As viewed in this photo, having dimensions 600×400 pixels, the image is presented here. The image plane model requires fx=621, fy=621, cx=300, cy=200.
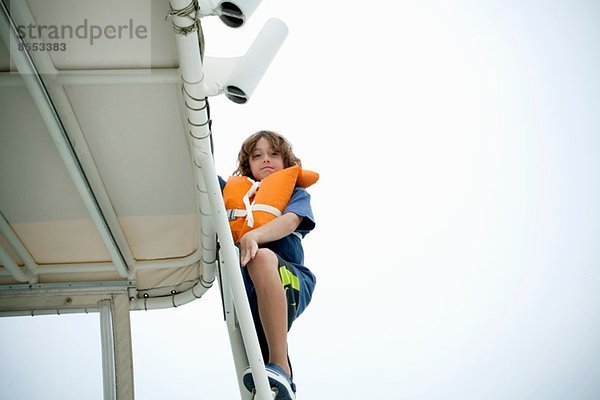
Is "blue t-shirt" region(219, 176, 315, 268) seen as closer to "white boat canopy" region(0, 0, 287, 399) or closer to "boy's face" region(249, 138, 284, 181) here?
"white boat canopy" region(0, 0, 287, 399)

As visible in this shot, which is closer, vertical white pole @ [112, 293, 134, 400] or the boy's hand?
the boy's hand

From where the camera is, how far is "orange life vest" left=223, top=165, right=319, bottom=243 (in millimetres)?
2562

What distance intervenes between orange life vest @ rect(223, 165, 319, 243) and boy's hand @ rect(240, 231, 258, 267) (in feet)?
1.00

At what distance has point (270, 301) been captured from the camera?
7.06 ft

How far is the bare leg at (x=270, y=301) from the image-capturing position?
6.97 feet

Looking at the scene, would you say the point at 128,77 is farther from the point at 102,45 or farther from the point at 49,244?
the point at 49,244

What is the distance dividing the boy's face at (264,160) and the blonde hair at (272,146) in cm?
2

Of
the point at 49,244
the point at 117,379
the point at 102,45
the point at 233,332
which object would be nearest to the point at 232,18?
the point at 102,45

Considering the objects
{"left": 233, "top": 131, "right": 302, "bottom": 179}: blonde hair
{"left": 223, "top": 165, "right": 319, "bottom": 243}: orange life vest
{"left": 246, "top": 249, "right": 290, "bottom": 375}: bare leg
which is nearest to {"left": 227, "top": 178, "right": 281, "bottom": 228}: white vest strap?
{"left": 223, "top": 165, "right": 319, "bottom": 243}: orange life vest

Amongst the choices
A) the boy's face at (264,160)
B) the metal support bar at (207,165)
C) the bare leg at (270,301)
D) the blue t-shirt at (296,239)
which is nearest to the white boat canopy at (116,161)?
the metal support bar at (207,165)

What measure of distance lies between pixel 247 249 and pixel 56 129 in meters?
0.83

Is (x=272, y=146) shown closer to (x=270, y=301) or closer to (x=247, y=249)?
(x=247, y=249)

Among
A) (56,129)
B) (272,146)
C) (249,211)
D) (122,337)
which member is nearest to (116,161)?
(56,129)

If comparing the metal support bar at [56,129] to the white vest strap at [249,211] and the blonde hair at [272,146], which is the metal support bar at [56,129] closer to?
the white vest strap at [249,211]
